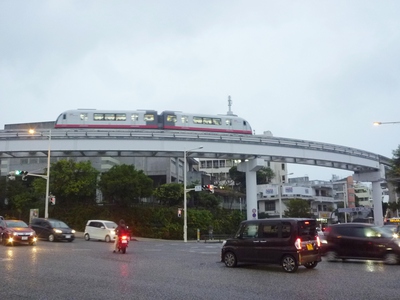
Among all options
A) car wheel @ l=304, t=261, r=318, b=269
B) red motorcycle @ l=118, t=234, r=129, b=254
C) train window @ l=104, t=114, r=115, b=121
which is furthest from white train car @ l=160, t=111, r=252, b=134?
car wheel @ l=304, t=261, r=318, b=269

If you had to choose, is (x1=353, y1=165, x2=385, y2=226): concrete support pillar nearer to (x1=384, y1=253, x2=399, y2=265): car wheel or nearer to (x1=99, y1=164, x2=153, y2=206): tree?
(x1=99, y1=164, x2=153, y2=206): tree

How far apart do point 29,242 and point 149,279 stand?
→ 1583 cm

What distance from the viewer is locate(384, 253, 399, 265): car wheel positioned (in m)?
A: 16.6

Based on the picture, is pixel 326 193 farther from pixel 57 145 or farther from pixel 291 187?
pixel 57 145

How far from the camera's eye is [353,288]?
1063 centimetres

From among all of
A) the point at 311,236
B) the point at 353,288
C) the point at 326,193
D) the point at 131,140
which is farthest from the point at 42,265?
the point at 326,193

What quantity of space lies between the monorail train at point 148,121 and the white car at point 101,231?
50.3 ft

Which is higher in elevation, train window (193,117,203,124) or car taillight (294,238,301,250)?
train window (193,117,203,124)

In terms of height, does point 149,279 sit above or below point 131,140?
below

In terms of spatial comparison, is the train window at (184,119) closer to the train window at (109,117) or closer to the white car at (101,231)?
the train window at (109,117)

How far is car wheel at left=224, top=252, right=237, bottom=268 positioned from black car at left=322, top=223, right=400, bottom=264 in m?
5.16

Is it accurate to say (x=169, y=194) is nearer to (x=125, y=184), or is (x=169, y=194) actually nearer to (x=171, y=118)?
(x=125, y=184)

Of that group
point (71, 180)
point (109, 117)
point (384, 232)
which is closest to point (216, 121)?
point (109, 117)

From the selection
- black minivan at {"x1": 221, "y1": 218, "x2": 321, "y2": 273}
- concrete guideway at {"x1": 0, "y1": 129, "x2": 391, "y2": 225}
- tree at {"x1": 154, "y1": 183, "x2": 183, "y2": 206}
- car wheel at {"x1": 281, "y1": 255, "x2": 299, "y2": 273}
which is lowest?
car wheel at {"x1": 281, "y1": 255, "x2": 299, "y2": 273}
